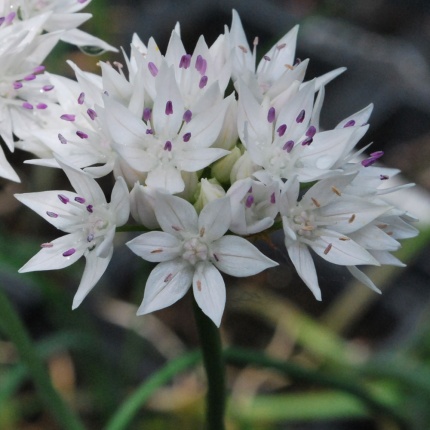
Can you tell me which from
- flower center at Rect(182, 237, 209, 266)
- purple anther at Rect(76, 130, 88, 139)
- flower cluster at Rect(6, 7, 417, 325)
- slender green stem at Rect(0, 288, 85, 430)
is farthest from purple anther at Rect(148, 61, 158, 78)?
slender green stem at Rect(0, 288, 85, 430)

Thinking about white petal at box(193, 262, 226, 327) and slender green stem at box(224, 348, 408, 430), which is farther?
slender green stem at box(224, 348, 408, 430)

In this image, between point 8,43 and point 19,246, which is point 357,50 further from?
point 8,43

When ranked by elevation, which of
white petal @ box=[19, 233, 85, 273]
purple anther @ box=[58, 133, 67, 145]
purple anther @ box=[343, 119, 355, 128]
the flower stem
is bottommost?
the flower stem

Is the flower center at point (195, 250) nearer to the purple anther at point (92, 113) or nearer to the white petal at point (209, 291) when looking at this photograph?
the white petal at point (209, 291)

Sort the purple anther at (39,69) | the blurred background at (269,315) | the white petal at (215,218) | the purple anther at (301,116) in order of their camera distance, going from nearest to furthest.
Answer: the white petal at (215,218)
the purple anther at (301,116)
the purple anther at (39,69)
the blurred background at (269,315)

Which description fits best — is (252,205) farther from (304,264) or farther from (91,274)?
(91,274)

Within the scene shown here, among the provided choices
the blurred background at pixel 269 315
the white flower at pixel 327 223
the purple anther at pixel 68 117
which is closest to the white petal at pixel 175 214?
the white flower at pixel 327 223

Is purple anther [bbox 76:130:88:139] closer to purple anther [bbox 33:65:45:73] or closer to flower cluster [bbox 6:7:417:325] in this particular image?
flower cluster [bbox 6:7:417:325]
